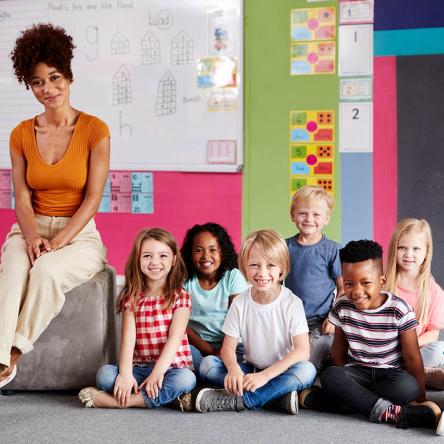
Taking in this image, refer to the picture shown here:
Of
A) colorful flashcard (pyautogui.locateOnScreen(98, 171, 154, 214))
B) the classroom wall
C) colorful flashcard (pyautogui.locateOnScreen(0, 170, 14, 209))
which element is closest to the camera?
the classroom wall

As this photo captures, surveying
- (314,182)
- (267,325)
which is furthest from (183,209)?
(267,325)

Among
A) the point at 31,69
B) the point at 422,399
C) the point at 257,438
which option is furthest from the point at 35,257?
the point at 422,399

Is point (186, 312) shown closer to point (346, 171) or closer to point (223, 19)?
point (346, 171)

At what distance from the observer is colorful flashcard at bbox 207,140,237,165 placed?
13.2 ft

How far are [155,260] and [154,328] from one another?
224mm

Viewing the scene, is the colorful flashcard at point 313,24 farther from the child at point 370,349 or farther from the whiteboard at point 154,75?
the child at point 370,349

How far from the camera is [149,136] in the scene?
13.6 ft

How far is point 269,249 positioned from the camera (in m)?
2.36

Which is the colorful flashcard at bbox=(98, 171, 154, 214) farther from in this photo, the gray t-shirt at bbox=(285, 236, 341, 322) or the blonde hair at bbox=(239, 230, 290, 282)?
the blonde hair at bbox=(239, 230, 290, 282)

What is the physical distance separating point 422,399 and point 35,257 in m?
1.31

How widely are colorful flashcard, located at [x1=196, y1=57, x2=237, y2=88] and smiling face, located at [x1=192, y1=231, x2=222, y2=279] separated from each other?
1556 millimetres

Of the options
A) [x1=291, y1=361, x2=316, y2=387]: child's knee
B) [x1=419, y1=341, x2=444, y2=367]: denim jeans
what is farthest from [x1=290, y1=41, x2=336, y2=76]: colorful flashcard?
[x1=291, y1=361, x2=316, y2=387]: child's knee

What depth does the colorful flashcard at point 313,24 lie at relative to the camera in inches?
151

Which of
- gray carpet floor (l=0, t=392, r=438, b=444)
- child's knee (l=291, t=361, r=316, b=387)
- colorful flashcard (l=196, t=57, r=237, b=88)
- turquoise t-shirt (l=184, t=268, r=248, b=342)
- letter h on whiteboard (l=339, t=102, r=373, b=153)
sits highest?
colorful flashcard (l=196, t=57, r=237, b=88)
